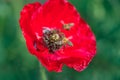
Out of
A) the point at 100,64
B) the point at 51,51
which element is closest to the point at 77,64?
the point at 51,51

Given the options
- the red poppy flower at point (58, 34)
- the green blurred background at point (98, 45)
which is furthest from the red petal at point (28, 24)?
the green blurred background at point (98, 45)

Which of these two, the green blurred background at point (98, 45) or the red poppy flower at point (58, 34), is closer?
the red poppy flower at point (58, 34)

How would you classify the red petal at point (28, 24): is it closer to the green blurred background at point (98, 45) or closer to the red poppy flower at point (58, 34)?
the red poppy flower at point (58, 34)

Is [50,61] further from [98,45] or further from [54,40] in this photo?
[98,45]

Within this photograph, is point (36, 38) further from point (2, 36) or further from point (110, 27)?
point (110, 27)

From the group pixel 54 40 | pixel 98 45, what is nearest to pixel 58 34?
pixel 54 40

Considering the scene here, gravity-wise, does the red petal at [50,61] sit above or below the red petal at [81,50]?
below

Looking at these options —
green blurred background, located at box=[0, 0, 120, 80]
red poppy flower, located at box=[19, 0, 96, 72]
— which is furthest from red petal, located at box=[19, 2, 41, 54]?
green blurred background, located at box=[0, 0, 120, 80]
